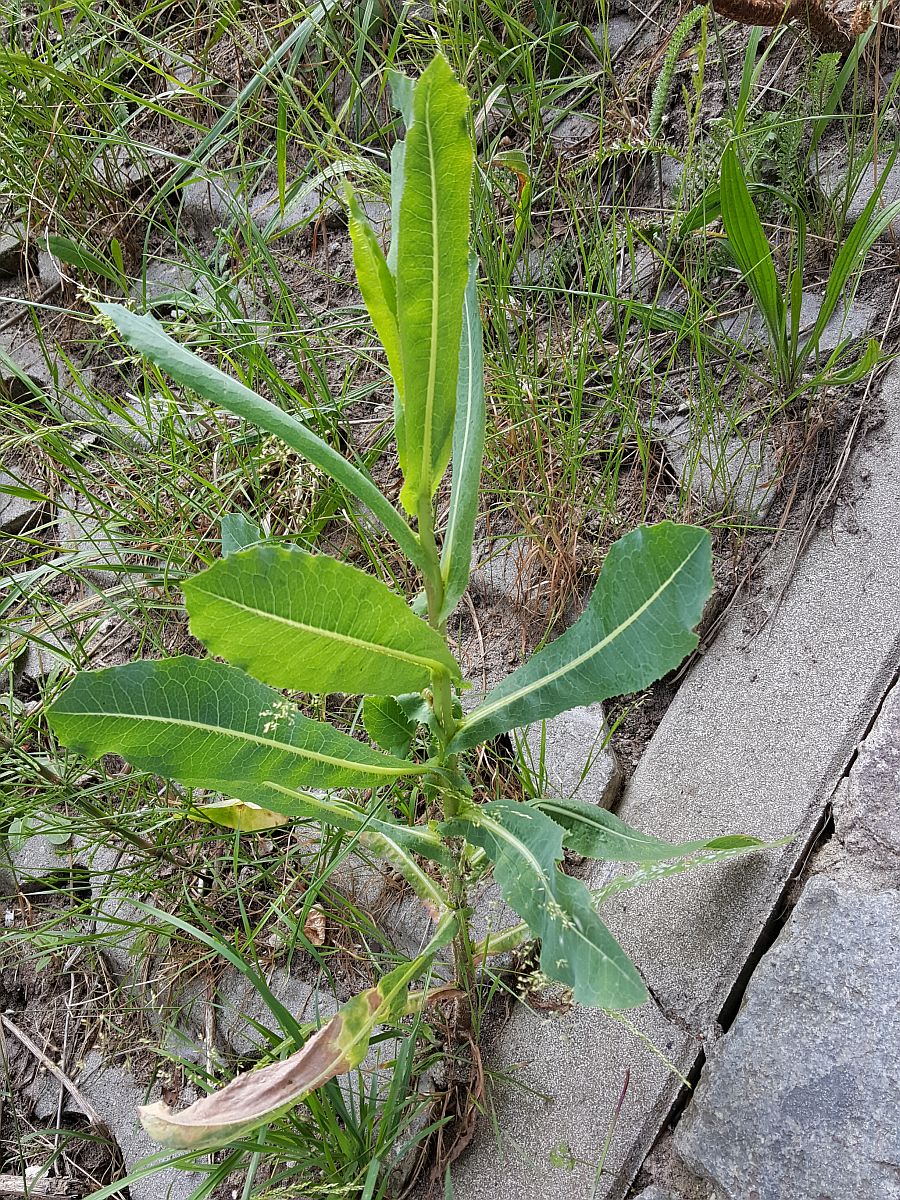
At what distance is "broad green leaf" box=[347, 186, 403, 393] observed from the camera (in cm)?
85

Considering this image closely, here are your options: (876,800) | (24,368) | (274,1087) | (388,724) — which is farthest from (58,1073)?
(24,368)

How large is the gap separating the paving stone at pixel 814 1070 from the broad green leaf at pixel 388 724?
1.61 ft

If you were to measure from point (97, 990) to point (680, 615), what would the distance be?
128 cm

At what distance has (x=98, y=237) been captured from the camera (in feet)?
7.75

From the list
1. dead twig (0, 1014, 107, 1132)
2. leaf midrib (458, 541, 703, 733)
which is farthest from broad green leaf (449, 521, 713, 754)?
dead twig (0, 1014, 107, 1132)

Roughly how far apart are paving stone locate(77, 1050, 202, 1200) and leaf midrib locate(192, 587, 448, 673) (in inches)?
38.5

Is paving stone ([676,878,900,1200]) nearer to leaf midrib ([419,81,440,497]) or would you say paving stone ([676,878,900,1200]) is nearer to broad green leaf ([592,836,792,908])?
broad green leaf ([592,836,792,908])

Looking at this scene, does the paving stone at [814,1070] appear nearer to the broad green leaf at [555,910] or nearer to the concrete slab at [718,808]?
the concrete slab at [718,808]

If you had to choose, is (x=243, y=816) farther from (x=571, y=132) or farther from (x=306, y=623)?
(x=571, y=132)

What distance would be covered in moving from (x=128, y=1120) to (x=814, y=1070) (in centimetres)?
108

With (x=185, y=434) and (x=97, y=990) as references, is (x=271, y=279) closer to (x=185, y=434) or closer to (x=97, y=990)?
(x=185, y=434)

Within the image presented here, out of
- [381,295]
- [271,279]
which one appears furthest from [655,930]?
[271,279]

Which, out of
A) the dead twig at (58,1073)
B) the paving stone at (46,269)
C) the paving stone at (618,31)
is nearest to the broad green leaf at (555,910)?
the dead twig at (58,1073)

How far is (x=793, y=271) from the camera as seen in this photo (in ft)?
4.49
